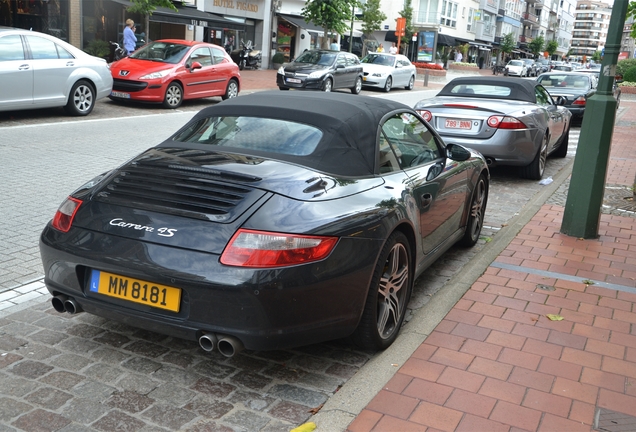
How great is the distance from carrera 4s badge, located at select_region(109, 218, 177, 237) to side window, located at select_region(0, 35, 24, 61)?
9.93 m

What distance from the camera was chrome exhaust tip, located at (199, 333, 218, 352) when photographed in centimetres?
319

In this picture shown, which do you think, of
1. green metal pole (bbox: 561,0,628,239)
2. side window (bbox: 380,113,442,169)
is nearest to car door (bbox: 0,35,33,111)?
side window (bbox: 380,113,442,169)

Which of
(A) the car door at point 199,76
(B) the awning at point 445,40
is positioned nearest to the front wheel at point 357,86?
(A) the car door at point 199,76

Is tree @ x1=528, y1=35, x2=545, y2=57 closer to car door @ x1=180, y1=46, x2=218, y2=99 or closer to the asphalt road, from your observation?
car door @ x1=180, y1=46, x2=218, y2=99

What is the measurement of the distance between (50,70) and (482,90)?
7.81 meters

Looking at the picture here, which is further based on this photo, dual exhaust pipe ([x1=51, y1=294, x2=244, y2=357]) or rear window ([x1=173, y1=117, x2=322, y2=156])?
rear window ([x1=173, y1=117, x2=322, y2=156])

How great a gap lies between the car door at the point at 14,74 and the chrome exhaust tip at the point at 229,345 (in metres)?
10.3

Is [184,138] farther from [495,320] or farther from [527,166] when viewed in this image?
[527,166]

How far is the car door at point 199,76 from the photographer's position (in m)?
16.9

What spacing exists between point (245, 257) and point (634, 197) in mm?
7254

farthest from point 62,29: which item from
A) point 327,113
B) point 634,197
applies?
point 327,113

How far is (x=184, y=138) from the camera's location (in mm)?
4387

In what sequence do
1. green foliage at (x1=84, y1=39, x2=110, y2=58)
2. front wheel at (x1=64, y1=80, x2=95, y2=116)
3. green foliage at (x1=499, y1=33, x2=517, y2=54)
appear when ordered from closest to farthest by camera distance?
front wheel at (x1=64, y1=80, x2=95, y2=116)
green foliage at (x1=84, y1=39, x2=110, y2=58)
green foliage at (x1=499, y1=33, x2=517, y2=54)

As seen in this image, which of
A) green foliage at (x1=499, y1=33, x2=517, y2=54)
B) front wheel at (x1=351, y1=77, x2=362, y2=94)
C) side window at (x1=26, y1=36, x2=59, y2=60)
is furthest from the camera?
green foliage at (x1=499, y1=33, x2=517, y2=54)
